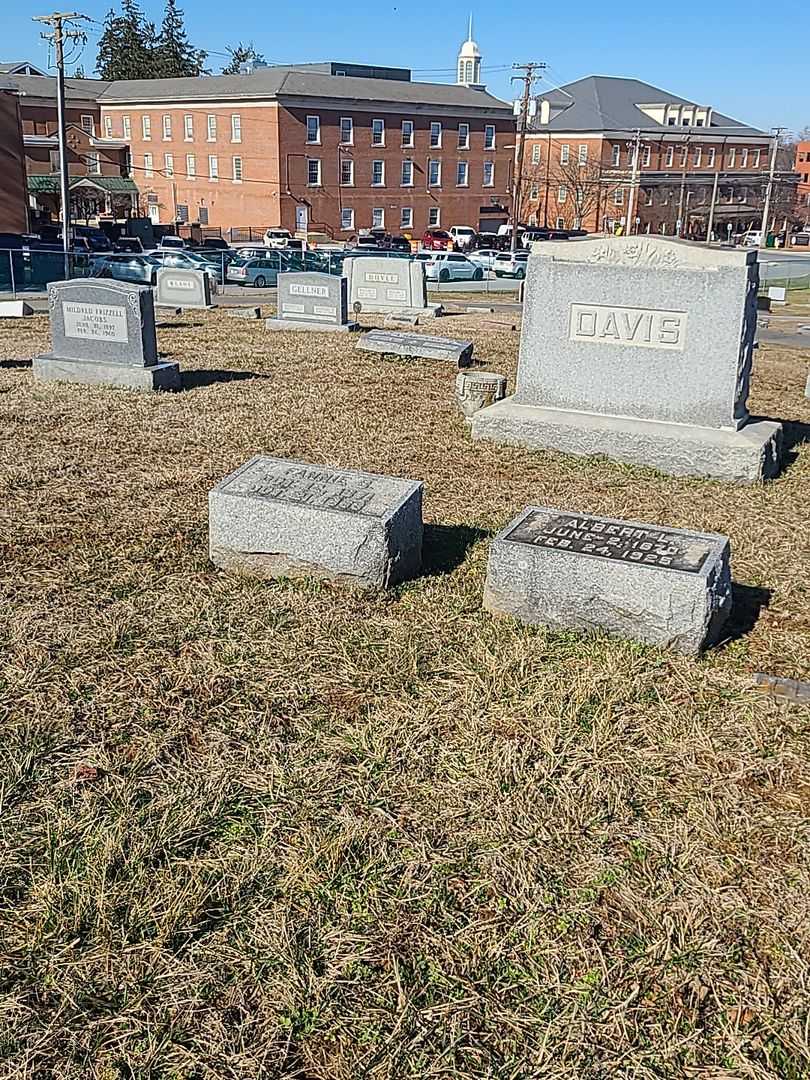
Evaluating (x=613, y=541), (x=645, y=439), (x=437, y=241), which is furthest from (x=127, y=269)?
(x=613, y=541)

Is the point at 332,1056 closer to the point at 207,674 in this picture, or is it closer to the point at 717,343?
the point at 207,674

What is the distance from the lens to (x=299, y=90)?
52.6 metres

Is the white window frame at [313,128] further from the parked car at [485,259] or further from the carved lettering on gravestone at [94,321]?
the carved lettering on gravestone at [94,321]

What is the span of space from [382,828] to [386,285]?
61.9 feet

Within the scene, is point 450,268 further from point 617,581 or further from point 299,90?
point 617,581

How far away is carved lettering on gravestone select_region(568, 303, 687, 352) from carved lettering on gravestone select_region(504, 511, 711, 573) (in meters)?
4.10

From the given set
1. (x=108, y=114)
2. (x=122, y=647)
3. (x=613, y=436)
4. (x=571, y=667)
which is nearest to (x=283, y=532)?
(x=122, y=647)

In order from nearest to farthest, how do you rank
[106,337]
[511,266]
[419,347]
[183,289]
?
[106,337] → [419,347] → [183,289] → [511,266]

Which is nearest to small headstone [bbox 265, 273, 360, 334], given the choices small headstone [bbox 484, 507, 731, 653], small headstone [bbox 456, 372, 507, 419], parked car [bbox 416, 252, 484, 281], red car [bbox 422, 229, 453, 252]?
small headstone [bbox 456, 372, 507, 419]

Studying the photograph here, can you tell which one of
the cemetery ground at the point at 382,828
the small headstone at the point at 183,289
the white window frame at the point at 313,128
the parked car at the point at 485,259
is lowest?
the cemetery ground at the point at 382,828

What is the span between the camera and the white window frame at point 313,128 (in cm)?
5347

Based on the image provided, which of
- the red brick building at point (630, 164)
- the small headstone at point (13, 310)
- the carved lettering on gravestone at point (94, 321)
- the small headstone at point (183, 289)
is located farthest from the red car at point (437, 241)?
the carved lettering on gravestone at point (94, 321)

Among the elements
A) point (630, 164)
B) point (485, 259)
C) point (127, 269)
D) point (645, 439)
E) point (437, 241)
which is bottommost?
point (645, 439)

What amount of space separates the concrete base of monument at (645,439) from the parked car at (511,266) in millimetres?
34272
